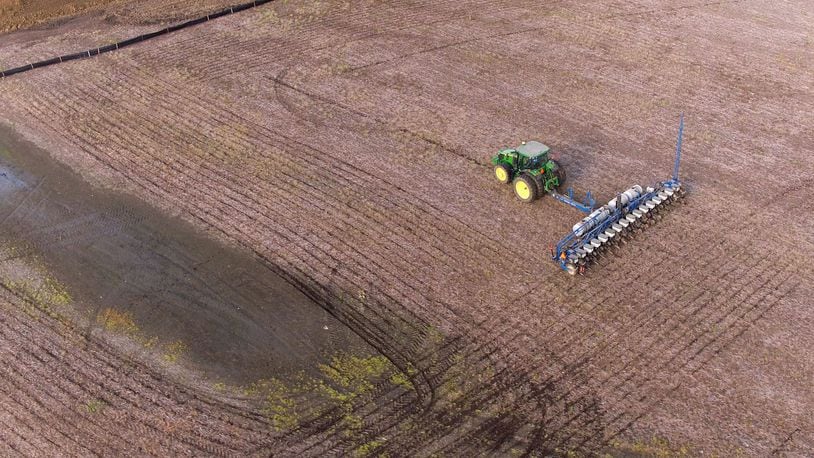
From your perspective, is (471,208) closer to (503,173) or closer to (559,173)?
(503,173)

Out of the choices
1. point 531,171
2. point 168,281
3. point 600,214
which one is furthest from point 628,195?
point 168,281

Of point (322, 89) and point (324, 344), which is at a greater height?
point (322, 89)

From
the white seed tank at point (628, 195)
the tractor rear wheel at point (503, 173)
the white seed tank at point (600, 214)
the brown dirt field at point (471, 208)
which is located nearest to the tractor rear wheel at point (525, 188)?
the tractor rear wheel at point (503, 173)

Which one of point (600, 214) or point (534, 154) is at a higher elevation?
point (534, 154)

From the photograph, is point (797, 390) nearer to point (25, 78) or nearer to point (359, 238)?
point (359, 238)

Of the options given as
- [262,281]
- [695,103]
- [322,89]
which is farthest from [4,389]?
[695,103]

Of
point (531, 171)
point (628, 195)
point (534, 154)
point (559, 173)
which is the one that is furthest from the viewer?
point (559, 173)
